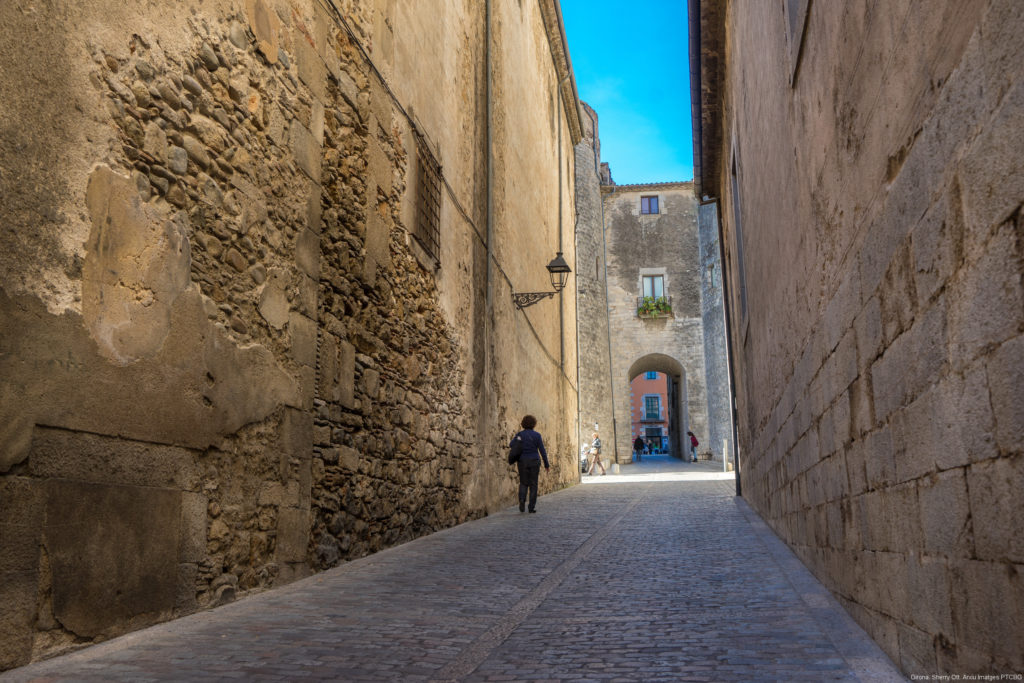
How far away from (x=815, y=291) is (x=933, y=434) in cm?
195

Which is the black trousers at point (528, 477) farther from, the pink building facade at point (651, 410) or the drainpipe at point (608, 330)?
the pink building facade at point (651, 410)

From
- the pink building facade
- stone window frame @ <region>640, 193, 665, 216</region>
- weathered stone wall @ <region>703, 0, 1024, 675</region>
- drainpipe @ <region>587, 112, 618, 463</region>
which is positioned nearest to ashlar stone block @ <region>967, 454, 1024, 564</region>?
weathered stone wall @ <region>703, 0, 1024, 675</region>

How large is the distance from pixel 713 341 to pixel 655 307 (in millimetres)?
3003

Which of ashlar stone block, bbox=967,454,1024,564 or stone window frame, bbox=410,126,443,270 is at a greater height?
stone window frame, bbox=410,126,443,270

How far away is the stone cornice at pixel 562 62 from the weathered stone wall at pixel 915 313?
14946 millimetres

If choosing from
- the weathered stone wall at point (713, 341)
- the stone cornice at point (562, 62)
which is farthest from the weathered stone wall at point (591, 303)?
the stone cornice at point (562, 62)

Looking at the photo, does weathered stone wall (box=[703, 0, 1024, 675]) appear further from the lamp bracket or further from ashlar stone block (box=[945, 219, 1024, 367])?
the lamp bracket

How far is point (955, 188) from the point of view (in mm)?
1931

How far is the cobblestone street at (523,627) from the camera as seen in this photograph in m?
3.04

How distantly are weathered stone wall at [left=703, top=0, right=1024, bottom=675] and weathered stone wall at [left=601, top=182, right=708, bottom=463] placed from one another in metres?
29.6

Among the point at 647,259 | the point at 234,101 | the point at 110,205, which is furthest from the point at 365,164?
the point at 647,259

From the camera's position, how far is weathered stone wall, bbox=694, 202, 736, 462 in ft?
105

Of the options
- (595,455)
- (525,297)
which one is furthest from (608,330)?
(525,297)

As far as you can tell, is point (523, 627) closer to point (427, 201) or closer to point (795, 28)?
point (795, 28)
